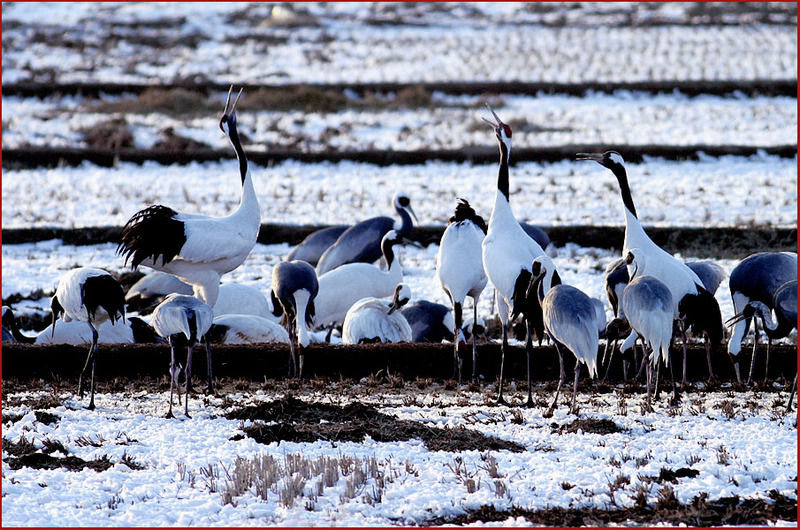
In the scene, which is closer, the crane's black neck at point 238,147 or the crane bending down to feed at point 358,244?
the crane's black neck at point 238,147

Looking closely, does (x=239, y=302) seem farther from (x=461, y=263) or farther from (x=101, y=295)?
(x=101, y=295)

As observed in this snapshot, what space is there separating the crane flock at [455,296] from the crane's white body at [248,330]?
0.04 ft

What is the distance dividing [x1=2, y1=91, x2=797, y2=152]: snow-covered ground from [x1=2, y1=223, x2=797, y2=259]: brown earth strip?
23.8 feet

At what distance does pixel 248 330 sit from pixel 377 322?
3.97 ft

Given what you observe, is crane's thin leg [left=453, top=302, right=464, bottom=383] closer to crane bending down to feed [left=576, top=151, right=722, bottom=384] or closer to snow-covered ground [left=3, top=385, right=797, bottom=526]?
snow-covered ground [left=3, top=385, right=797, bottom=526]

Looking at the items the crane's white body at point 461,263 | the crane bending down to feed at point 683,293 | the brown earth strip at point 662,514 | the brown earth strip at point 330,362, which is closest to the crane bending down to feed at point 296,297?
the brown earth strip at point 330,362

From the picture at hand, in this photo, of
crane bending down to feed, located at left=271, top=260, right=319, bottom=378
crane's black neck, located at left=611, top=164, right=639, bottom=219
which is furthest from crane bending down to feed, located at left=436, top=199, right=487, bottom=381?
crane's black neck, located at left=611, top=164, right=639, bottom=219

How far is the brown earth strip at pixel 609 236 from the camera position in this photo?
45.8ft

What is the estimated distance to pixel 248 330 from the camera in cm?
991

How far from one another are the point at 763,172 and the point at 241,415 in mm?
14661

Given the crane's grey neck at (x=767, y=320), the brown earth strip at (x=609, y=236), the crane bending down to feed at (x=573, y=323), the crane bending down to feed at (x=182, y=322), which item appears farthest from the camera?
the brown earth strip at (x=609, y=236)

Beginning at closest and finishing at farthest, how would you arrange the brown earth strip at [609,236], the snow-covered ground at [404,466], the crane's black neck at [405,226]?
the snow-covered ground at [404,466]
the crane's black neck at [405,226]
the brown earth strip at [609,236]

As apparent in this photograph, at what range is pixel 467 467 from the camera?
5.91 m

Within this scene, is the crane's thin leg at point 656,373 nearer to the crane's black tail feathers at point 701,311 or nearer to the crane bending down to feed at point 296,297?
the crane's black tail feathers at point 701,311
